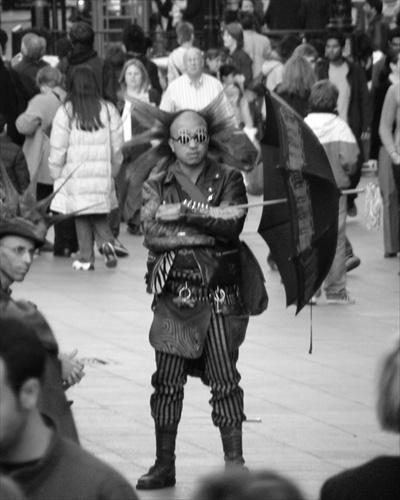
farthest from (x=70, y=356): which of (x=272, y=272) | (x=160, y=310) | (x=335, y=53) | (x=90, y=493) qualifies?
(x=335, y=53)

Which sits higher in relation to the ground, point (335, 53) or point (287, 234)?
point (287, 234)

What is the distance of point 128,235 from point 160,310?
8807 millimetres

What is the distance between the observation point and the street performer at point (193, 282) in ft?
22.7

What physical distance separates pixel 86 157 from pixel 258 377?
14.4 ft

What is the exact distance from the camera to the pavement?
7.65m

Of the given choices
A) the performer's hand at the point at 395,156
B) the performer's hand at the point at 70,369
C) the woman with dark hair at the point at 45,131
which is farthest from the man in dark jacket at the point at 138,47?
the performer's hand at the point at 70,369

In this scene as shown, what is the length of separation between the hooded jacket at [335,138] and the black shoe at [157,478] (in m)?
4.72

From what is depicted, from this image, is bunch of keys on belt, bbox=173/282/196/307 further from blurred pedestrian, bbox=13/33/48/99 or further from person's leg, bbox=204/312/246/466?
blurred pedestrian, bbox=13/33/48/99

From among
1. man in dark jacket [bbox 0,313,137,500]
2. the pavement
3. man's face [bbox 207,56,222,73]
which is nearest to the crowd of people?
man in dark jacket [bbox 0,313,137,500]

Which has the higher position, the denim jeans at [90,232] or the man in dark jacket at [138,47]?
the man in dark jacket at [138,47]

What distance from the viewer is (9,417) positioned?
3244 mm

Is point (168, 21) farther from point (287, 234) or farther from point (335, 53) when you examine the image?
point (287, 234)

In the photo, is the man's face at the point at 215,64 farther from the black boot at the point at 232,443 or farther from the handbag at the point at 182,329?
the black boot at the point at 232,443

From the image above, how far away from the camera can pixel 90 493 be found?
325cm
